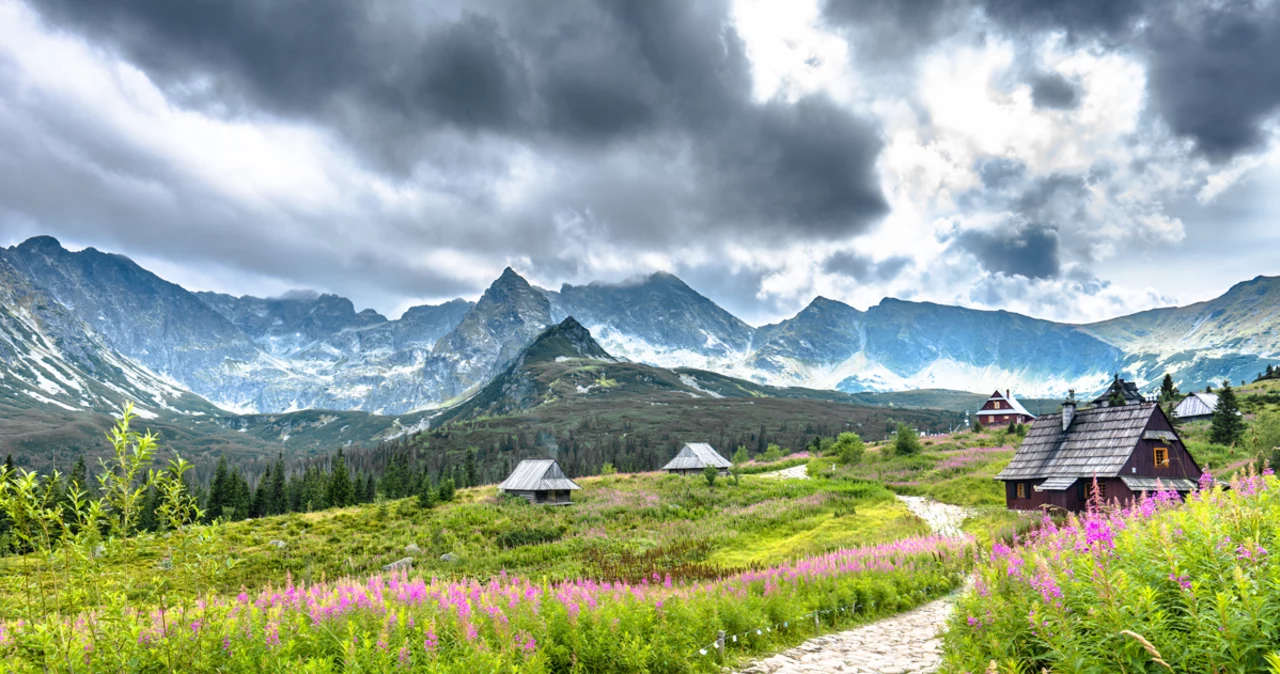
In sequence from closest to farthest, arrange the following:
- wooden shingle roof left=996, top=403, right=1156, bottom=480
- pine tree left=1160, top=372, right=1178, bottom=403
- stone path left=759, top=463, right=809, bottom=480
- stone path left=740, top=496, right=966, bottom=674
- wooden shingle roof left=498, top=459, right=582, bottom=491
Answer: stone path left=740, top=496, right=966, bottom=674, wooden shingle roof left=996, top=403, right=1156, bottom=480, wooden shingle roof left=498, top=459, right=582, bottom=491, stone path left=759, top=463, right=809, bottom=480, pine tree left=1160, top=372, right=1178, bottom=403

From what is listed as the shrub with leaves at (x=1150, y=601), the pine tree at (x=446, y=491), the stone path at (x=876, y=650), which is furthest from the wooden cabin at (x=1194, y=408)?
the shrub with leaves at (x=1150, y=601)

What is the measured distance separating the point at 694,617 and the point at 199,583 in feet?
26.6

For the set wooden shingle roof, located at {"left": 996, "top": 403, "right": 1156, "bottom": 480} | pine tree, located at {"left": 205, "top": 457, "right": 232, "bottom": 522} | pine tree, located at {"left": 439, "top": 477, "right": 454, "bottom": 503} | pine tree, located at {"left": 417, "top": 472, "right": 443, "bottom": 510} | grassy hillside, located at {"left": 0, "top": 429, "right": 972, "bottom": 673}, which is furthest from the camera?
pine tree, located at {"left": 205, "top": 457, "right": 232, "bottom": 522}

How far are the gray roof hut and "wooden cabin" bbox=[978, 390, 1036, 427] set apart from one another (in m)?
52.4

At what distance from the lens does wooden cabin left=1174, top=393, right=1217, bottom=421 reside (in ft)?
279

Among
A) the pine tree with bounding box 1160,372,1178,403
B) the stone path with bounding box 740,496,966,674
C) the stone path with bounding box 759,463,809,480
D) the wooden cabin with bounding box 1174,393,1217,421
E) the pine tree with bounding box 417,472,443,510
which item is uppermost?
the pine tree with bounding box 1160,372,1178,403

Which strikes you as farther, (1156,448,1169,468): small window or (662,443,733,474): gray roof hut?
(662,443,733,474): gray roof hut

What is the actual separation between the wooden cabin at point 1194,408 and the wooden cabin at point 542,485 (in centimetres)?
8510

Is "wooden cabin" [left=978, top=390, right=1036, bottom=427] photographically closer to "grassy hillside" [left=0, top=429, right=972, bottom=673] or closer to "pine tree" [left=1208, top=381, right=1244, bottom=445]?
"pine tree" [left=1208, top=381, right=1244, bottom=445]

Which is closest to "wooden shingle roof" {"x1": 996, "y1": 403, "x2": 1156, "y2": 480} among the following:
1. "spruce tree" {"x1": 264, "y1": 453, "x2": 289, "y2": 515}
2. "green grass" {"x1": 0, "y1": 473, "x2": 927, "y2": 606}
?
"green grass" {"x1": 0, "y1": 473, "x2": 927, "y2": 606}

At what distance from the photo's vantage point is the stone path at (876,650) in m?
11.0

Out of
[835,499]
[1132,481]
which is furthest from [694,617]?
[835,499]

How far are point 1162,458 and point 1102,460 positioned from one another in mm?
2955

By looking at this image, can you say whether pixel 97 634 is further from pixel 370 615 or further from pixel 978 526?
pixel 978 526
